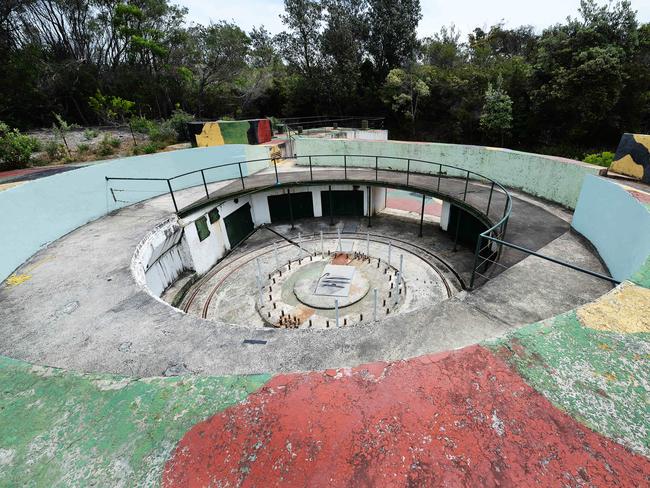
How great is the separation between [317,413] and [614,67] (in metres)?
26.7

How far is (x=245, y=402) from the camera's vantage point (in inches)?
96.0

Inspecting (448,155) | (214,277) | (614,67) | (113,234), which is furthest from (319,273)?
(614,67)

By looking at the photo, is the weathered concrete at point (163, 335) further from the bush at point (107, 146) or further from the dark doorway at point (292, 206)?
the bush at point (107, 146)

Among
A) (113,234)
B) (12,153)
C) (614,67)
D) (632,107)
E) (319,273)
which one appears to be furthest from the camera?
(632,107)

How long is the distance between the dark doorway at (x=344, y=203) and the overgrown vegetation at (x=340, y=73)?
400 inches

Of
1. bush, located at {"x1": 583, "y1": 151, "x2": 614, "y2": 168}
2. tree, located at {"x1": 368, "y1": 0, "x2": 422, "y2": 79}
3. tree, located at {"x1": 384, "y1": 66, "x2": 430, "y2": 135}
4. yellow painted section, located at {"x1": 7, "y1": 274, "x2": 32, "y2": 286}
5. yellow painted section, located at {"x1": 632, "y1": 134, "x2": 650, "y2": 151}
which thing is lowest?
yellow painted section, located at {"x1": 7, "y1": 274, "x2": 32, "y2": 286}

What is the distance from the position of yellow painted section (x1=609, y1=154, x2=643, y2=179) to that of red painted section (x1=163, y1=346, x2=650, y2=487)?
9.25 m

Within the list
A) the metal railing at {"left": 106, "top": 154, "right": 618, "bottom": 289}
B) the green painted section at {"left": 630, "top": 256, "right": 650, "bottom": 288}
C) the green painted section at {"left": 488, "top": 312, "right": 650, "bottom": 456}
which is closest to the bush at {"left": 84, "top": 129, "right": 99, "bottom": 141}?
the metal railing at {"left": 106, "top": 154, "right": 618, "bottom": 289}

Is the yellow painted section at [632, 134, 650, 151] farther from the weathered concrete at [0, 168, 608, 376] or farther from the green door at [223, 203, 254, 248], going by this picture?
the green door at [223, 203, 254, 248]

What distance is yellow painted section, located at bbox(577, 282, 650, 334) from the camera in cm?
297

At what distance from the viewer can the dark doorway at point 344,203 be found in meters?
15.2

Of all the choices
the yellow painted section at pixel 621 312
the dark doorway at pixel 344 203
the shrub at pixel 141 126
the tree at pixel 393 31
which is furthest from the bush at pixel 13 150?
the tree at pixel 393 31

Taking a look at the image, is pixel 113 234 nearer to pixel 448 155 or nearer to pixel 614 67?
pixel 448 155

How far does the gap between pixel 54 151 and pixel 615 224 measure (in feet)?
70.5
